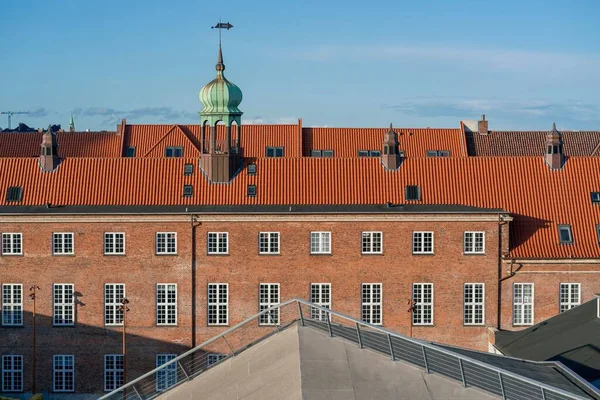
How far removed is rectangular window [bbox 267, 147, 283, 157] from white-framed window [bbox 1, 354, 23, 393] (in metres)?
42.1

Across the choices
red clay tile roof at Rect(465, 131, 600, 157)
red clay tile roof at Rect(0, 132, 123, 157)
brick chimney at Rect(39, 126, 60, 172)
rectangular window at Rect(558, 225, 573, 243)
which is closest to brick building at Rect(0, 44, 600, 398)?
rectangular window at Rect(558, 225, 573, 243)

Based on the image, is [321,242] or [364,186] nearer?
[321,242]

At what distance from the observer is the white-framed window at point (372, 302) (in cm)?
7419

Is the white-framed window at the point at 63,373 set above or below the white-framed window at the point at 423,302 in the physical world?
below

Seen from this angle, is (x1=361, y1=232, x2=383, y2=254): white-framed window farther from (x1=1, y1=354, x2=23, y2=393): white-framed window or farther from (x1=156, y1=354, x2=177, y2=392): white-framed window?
(x1=1, y1=354, x2=23, y2=393): white-framed window

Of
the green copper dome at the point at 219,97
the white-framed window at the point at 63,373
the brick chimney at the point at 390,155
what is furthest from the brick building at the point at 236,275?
the green copper dome at the point at 219,97

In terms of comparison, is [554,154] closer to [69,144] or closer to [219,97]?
[219,97]

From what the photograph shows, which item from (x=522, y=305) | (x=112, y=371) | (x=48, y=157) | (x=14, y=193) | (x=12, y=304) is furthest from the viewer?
(x=48, y=157)

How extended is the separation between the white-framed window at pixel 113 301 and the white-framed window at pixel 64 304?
1.90 meters

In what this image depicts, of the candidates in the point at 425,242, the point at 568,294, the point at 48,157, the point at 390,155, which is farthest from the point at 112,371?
the point at 568,294

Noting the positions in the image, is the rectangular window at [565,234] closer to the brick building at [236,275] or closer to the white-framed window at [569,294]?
the brick building at [236,275]

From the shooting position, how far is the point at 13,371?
7356 centimetres

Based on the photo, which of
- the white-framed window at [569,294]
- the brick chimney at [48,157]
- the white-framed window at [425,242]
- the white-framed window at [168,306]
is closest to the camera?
the white-framed window at [168,306]

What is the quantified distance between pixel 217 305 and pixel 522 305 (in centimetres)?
1773
